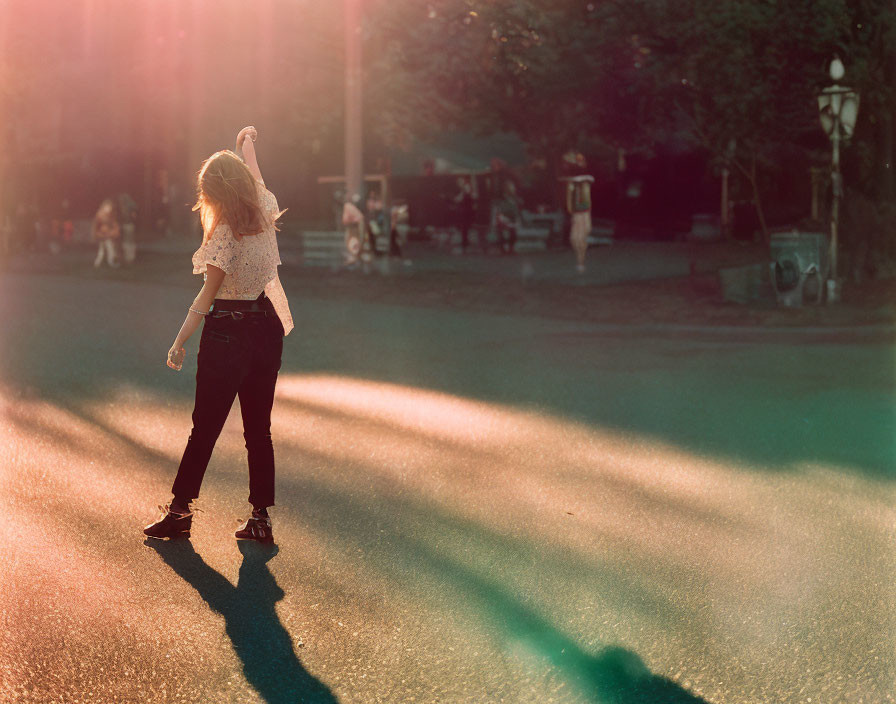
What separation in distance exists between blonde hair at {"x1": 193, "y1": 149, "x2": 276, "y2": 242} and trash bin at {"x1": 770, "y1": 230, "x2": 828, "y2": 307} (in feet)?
44.1

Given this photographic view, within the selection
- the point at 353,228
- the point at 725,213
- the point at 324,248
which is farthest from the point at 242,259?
the point at 725,213

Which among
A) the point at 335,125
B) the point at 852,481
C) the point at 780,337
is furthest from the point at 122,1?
the point at 852,481

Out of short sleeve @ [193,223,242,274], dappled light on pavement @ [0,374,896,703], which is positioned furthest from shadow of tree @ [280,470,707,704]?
short sleeve @ [193,223,242,274]

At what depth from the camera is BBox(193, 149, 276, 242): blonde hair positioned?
5.87 metres

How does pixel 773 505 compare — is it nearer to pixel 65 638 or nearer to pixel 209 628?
pixel 209 628

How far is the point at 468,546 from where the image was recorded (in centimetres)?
617

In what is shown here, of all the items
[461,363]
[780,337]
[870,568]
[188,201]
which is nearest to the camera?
[870,568]

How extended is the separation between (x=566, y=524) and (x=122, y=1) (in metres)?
31.7

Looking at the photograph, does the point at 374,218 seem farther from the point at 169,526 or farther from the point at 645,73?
the point at 169,526

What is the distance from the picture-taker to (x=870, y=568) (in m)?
5.81

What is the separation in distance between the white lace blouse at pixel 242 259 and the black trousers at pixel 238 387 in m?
0.08

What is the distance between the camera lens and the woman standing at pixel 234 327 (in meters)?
5.91

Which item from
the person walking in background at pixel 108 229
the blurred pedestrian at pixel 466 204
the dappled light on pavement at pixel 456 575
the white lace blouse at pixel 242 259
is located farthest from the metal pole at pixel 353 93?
the white lace blouse at pixel 242 259

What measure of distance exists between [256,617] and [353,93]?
855 inches
